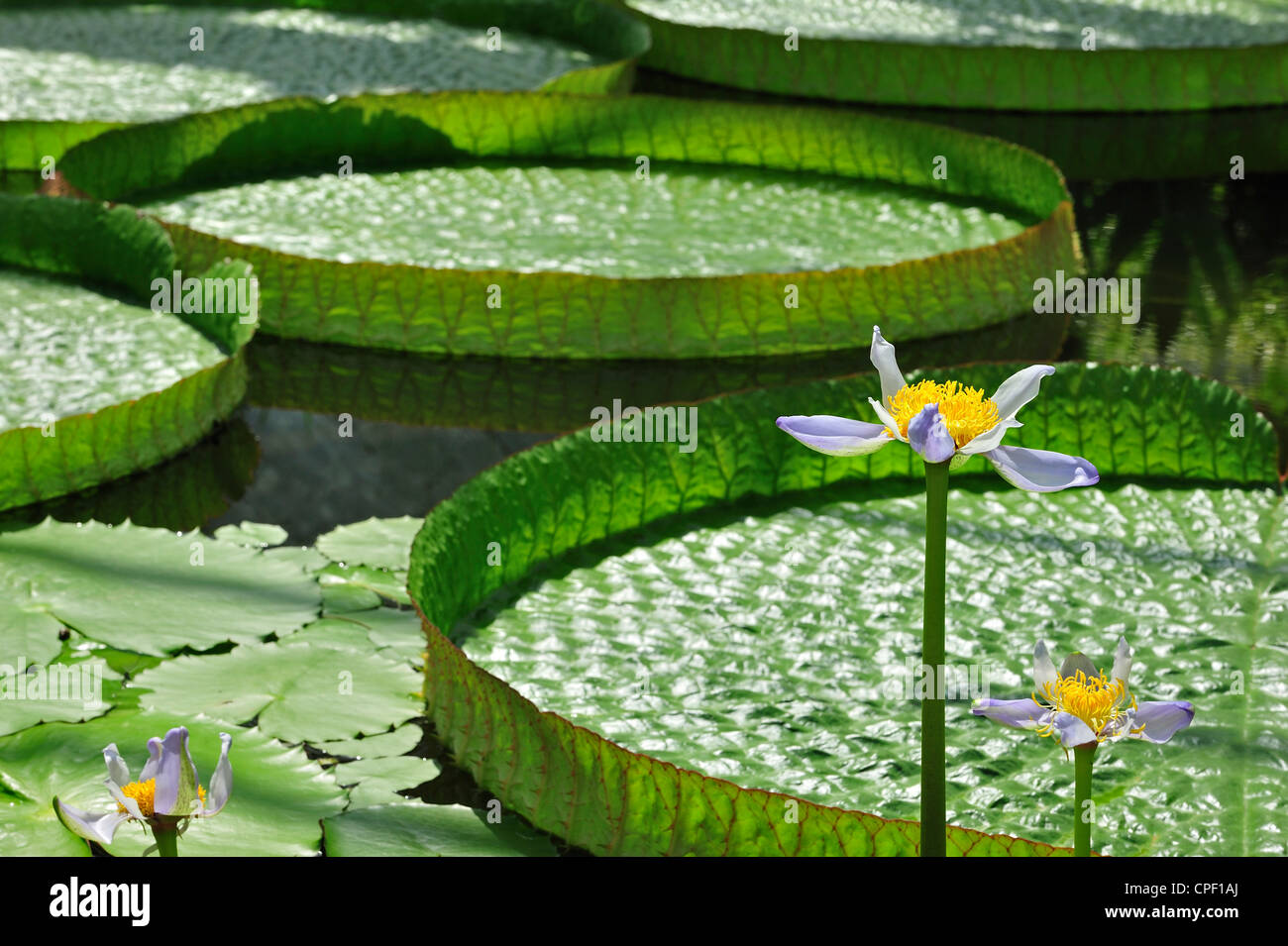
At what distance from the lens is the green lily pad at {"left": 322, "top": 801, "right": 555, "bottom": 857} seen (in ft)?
4.77

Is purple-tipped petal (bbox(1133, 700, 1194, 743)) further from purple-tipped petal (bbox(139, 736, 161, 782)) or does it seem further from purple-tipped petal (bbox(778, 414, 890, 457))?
purple-tipped petal (bbox(139, 736, 161, 782))

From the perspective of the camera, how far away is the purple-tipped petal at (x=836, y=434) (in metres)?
0.88

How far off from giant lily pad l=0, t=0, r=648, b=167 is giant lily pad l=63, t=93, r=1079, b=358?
15.2 inches

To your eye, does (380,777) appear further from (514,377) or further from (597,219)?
(597,219)

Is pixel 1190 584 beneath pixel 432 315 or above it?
beneath

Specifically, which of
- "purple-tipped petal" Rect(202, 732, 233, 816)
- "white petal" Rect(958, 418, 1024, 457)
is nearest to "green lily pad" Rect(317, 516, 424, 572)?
"purple-tipped petal" Rect(202, 732, 233, 816)

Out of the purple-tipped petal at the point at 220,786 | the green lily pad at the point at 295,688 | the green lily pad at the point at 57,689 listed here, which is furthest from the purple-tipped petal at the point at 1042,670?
the green lily pad at the point at 57,689

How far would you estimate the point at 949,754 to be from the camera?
1.53 meters

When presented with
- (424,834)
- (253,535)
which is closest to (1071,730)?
(424,834)

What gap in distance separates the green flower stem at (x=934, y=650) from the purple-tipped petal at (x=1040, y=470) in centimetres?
3
